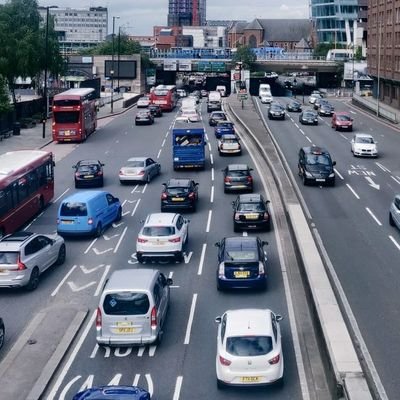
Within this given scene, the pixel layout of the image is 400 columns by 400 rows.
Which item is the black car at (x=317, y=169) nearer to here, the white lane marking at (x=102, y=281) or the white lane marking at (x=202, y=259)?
the white lane marking at (x=202, y=259)

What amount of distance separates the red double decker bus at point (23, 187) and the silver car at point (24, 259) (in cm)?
502

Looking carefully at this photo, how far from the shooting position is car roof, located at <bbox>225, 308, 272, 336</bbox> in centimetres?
1812

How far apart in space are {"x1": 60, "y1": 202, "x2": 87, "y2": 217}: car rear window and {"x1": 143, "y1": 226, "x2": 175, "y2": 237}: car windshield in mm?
4343

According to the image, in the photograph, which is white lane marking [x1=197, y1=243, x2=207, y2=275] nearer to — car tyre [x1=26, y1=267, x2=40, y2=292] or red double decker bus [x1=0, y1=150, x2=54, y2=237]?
car tyre [x1=26, y1=267, x2=40, y2=292]

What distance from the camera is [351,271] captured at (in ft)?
88.6

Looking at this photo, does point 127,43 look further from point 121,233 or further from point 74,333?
point 74,333

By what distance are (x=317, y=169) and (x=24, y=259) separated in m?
21.5

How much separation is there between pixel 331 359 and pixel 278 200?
21.7 metres

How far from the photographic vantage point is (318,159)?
4350cm

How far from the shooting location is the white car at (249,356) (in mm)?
17609

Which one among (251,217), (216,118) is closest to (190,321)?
(251,217)

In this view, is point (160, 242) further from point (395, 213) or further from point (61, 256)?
point (395, 213)

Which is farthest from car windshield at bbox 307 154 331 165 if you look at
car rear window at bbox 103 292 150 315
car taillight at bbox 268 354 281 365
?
car taillight at bbox 268 354 281 365

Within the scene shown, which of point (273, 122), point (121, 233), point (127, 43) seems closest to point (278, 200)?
point (121, 233)
